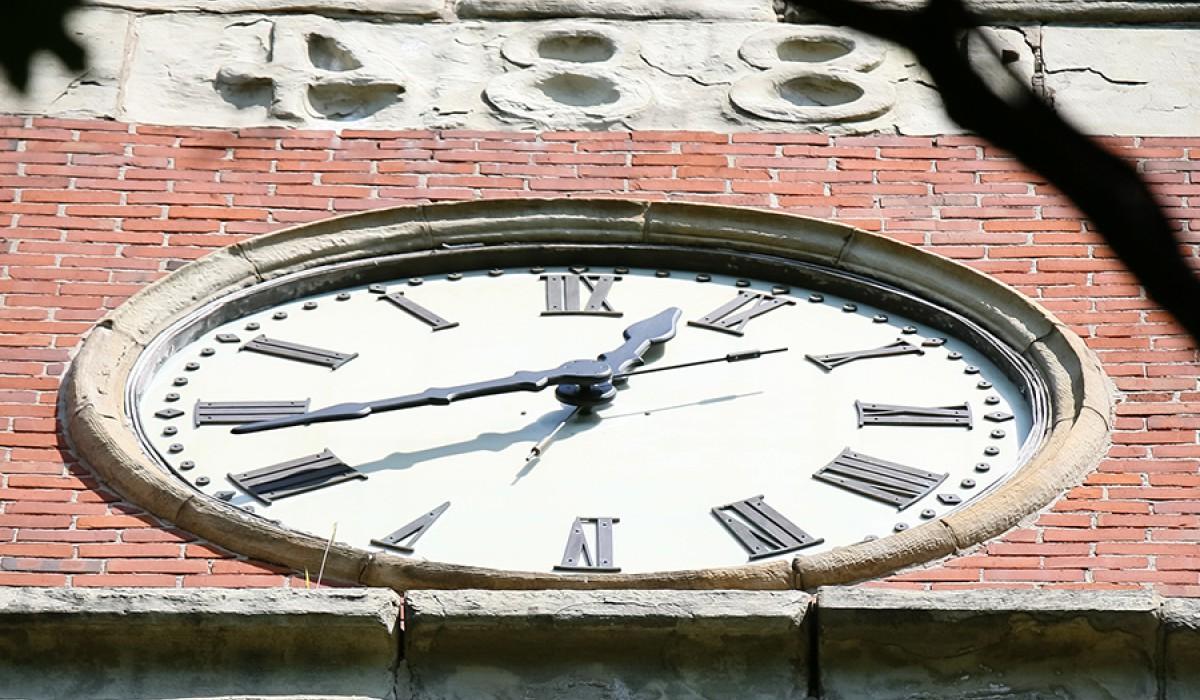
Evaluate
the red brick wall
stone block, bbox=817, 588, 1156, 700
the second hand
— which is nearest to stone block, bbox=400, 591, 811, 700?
stone block, bbox=817, 588, 1156, 700

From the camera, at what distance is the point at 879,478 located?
705cm

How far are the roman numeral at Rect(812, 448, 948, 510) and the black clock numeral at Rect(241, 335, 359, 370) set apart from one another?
66.4 inches

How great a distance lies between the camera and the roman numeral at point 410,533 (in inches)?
263

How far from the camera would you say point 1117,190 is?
3158 millimetres

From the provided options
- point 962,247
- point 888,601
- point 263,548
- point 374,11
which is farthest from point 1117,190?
point 374,11

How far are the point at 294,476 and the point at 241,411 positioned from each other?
42 cm

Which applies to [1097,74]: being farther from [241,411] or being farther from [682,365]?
[241,411]

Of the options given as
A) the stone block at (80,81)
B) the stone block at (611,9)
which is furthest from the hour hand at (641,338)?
the stone block at (80,81)

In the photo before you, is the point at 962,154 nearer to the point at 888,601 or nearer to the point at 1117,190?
the point at 888,601

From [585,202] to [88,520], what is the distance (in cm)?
238

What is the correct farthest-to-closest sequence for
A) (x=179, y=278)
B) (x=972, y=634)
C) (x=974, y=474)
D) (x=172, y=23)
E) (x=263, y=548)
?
(x=172, y=23) → (x=179, y=278) → (x=974, y=474) → (x=263, y=548) → (x=972, y=634)

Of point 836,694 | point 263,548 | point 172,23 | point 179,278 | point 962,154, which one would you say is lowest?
point 836,694

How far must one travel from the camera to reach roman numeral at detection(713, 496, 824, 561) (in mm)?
6703

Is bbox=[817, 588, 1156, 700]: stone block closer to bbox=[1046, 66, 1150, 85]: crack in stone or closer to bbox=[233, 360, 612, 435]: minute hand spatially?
bbox=[233, 360, 612, 435]: minute hand
